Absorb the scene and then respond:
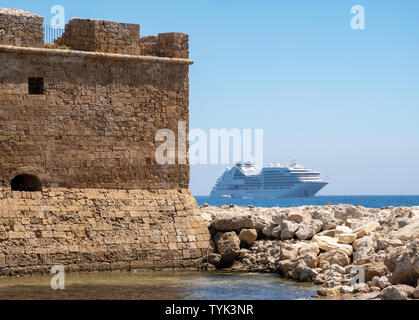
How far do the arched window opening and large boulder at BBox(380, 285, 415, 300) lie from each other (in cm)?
762

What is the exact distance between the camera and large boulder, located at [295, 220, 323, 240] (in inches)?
641

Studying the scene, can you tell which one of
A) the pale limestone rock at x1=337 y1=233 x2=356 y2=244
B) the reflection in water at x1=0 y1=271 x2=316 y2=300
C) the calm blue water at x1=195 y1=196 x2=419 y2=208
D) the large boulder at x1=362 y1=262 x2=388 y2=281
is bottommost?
the calm blue water at x1=195 y1=196 x2=419 y2=208

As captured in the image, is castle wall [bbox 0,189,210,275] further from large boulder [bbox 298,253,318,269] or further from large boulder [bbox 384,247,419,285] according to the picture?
large boulder [bbox 384,247,419,285]

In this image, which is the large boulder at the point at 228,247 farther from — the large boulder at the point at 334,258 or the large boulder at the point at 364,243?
the large boulder at the point at 364,243

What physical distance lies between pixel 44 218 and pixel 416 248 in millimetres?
7313

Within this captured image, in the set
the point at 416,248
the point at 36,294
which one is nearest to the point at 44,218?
the point at 36,294

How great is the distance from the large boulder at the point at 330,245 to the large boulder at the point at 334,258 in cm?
23

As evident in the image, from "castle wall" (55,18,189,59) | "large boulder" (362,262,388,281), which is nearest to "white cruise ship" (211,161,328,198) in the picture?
"castle wall" (55,18,189,59)

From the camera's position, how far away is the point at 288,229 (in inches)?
645

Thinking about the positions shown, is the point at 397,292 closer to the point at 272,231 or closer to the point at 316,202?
the point at 272,231

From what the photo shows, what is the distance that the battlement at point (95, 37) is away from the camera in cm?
1514

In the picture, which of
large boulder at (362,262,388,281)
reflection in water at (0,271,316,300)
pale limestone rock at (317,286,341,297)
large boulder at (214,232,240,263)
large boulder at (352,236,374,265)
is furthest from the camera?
large boulder at (214,232,240,263)

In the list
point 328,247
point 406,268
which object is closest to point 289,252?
point 328,247

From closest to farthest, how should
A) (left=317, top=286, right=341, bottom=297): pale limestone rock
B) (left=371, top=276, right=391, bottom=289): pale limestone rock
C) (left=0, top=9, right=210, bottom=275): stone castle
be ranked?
1. (left=371, top=276, right=391, bottom=289): pale limestone rock
2. (left=317, top=286, right=341, bottom=297): pale limestone rock
3. (left=0, top=9, right=210, bottom=275): stone castle
